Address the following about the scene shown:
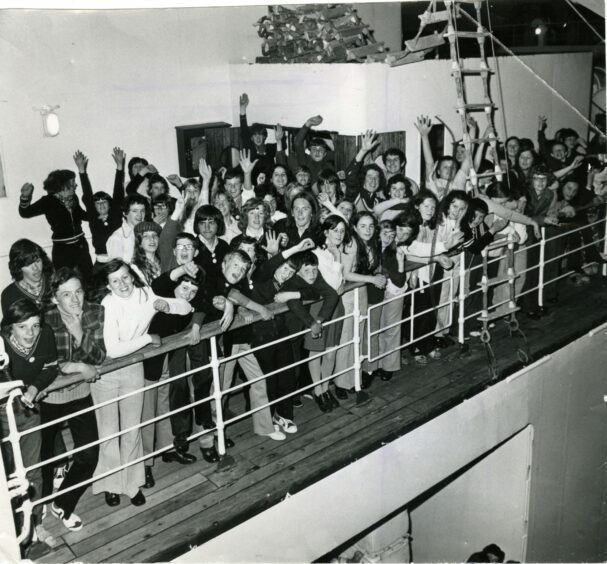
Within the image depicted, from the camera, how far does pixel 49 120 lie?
7004 millimetres

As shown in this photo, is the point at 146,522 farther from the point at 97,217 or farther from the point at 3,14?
the point at 3,14

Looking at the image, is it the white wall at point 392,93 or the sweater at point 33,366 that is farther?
the white wall at point 392,93

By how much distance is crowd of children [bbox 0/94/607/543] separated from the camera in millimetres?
3770

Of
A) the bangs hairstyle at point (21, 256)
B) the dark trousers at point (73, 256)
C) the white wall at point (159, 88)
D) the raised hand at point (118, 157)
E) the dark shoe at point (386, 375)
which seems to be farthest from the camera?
the raised hand at point (118, 157)

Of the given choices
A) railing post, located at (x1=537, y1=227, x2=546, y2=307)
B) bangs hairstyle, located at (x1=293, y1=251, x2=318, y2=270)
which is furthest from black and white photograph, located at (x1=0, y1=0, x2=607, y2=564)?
railing post, located at (x1=537, y1=227, x2=546, y2=307)

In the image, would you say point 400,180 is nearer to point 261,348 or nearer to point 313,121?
point 313,121

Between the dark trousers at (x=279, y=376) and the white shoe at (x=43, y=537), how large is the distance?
1738mm

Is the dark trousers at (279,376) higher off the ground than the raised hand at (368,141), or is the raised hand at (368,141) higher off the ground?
the raised hand at (368,141)

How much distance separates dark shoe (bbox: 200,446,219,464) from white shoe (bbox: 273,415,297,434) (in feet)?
1.75

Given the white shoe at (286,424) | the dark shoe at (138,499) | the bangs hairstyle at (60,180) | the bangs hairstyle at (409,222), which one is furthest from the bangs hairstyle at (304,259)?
the bangs hairstyle at (60,180)

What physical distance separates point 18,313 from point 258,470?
6.24 feet

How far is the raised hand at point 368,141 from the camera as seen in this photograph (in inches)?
262

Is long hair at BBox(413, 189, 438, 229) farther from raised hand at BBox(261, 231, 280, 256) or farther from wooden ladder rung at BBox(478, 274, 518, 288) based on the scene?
raised hand at BBox(261, 231, 280, 256)

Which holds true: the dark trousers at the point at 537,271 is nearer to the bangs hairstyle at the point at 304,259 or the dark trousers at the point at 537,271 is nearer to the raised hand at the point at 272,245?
the raised hand at the point at 272,245
